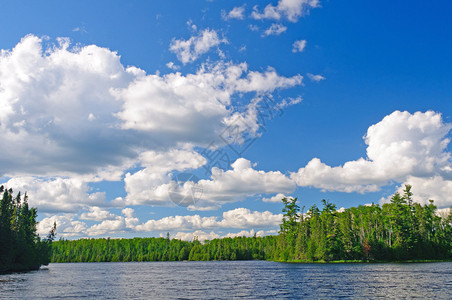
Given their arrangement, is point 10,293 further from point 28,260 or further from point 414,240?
point 414,240

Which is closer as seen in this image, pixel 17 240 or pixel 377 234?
pixel 17 240

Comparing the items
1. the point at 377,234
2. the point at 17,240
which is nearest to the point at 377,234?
the point at 377,234

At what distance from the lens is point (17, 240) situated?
104375 mm

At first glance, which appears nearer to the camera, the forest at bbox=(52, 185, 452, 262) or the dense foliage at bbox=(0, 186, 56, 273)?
the dense foliage at bbox=(0, 186, 56, 273)

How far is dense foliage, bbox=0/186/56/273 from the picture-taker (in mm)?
96100

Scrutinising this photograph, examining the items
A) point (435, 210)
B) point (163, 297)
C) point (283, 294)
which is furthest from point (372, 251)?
point (163, 297)

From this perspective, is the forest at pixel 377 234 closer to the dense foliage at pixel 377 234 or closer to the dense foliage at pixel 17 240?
the dense foliage at pixel 377 234

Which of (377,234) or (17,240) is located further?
(377,234)

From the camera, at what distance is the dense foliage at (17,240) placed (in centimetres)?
9610

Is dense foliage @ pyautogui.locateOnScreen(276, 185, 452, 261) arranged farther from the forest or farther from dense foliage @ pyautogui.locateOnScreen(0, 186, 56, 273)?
→ dense foliage @ pyautogui.locateOnScreen(0, 186, 56, 273)

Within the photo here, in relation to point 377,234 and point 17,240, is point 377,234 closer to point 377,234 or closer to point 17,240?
point 377,234

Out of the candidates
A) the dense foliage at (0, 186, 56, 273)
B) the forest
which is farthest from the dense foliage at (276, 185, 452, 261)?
the dense foliage at (0, 186, 56, 273)

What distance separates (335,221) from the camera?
5384 inches

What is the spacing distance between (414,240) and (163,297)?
108004 millimetres
